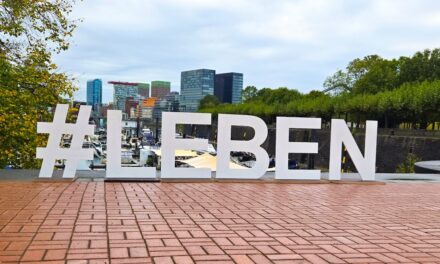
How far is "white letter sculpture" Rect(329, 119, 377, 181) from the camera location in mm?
10906

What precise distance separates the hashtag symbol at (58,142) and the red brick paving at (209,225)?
0.75 metres

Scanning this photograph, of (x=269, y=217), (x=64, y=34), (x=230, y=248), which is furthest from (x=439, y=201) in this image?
(x=64, y=34)

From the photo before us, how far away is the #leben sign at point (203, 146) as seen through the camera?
967cm

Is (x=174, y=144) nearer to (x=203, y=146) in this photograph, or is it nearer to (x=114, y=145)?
(x=203, y=146)

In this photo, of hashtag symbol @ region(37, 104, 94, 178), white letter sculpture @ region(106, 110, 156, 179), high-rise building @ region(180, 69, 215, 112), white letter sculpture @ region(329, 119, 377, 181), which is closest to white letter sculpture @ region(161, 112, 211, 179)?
white letter sculpture @ region(106, 110, 156, 179)

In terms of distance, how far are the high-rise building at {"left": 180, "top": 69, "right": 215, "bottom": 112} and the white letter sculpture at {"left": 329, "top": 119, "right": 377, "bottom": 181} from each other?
118 m

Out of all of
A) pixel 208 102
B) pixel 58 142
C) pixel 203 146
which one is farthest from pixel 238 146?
pixel 208 102

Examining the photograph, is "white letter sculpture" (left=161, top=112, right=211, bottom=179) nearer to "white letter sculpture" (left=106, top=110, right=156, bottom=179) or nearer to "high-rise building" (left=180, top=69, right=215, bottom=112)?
"white letter sculpture" (left=106, top=110, right=156, bottom=179)

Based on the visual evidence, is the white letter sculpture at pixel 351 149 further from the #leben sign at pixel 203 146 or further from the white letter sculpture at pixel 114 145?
the white letter sculpture at pixel 114 145

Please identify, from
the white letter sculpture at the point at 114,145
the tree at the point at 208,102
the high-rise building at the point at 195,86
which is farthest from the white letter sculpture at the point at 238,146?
the high-rise building at the point at 195,86

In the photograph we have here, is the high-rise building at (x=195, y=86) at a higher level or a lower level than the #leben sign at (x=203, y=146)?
higher

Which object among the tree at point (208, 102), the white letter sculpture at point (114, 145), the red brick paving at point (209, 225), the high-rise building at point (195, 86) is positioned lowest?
the red brick paving at point (209, 225)

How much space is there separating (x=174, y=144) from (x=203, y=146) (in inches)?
25.8

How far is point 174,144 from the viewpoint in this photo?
1020 centimetres
